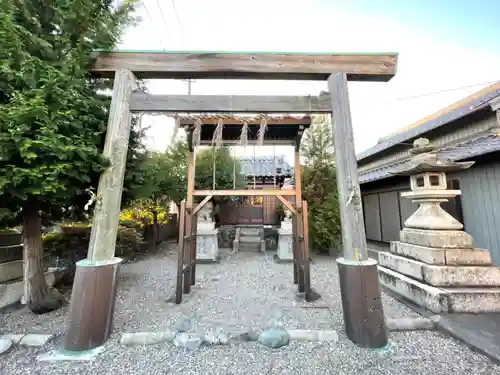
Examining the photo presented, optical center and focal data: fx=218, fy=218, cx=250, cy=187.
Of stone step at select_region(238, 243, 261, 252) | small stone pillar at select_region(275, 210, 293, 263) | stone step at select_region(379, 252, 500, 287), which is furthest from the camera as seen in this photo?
stone step at select_region(238, 243, 261, 252)

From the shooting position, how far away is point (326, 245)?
271 inches

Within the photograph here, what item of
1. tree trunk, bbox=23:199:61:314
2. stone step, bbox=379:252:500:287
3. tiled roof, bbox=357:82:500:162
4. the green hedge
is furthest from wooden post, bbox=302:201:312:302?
tiled roof, bbox=357:82:500:162

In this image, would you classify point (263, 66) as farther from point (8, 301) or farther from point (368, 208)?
point (368, 208)

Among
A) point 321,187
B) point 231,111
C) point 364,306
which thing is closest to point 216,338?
point 364,306

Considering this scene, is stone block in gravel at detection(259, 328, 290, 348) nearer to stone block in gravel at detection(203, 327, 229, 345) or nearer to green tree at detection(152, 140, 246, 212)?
stone block in gravel at detection(203, 327, 229, 345)

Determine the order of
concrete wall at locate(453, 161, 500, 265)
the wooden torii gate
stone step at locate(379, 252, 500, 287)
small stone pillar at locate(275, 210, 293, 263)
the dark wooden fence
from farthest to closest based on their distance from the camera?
1. the dark wooden fence
2. small stone pillar at locate(275, 210, 293, 263)
3. concrete wall at locate(453, 161, 500, 265)
4. stone step at locate(379, 252, 500, 287)
5. the wooden torii gate

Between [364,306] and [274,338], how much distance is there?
39.2 inches

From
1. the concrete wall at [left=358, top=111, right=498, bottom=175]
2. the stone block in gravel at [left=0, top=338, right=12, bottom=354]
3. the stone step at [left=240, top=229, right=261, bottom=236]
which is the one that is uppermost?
the concrete wall at [left=358, top=111, right=498, bottom=175]

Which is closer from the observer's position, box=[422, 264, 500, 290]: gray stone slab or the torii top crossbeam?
the torii top crossbeam

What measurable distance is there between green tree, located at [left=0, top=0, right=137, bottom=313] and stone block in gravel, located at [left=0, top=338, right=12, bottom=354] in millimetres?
947

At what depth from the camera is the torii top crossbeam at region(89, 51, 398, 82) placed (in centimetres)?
276

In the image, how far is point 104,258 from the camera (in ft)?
7.70

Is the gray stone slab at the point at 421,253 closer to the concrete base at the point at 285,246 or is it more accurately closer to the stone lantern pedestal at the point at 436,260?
the stone lantern pedestal at the point at 436,260

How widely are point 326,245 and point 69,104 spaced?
22.4ft
